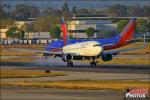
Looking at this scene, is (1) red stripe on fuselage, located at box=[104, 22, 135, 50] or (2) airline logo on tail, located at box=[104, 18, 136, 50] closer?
(1) red stripe on fuselage, located at box=[104, 22, 135, 50]

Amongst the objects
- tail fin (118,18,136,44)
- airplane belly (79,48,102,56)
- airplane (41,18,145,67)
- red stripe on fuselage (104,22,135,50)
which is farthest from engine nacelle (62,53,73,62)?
tail fin (118,18,136,44)

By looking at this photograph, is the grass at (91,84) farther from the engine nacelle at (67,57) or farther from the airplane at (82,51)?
the engine nacelle at (67,57)

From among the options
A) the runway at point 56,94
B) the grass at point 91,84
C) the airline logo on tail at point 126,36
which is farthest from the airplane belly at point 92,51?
the runway at point 56,94

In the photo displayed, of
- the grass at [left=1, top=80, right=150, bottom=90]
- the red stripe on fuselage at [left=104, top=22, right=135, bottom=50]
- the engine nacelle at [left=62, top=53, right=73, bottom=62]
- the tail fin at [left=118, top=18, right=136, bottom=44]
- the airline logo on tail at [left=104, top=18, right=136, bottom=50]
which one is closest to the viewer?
the grass at [left=1, top=80, right=150, bottom=90]

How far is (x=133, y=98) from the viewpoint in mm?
44312

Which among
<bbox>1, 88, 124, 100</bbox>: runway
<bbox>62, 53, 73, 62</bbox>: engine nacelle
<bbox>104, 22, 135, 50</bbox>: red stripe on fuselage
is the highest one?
<bbox>104, 22, 135, 50</bbox>: red stripe on fuselage

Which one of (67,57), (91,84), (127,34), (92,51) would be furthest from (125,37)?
(91,84)

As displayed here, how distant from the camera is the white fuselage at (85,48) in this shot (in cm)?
9050

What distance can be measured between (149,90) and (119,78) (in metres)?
15.6

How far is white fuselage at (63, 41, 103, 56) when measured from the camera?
297 feet

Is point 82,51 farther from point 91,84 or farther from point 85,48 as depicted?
point 91,84

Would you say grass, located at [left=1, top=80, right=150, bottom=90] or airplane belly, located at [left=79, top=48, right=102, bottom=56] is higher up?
airplane belly, located at [left=79, top=48, right=102, bottom=56]

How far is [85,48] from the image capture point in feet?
300

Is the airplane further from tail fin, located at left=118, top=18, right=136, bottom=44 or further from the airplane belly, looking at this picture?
tail fin, located at left=118, top=18, right=136, bottom=44
